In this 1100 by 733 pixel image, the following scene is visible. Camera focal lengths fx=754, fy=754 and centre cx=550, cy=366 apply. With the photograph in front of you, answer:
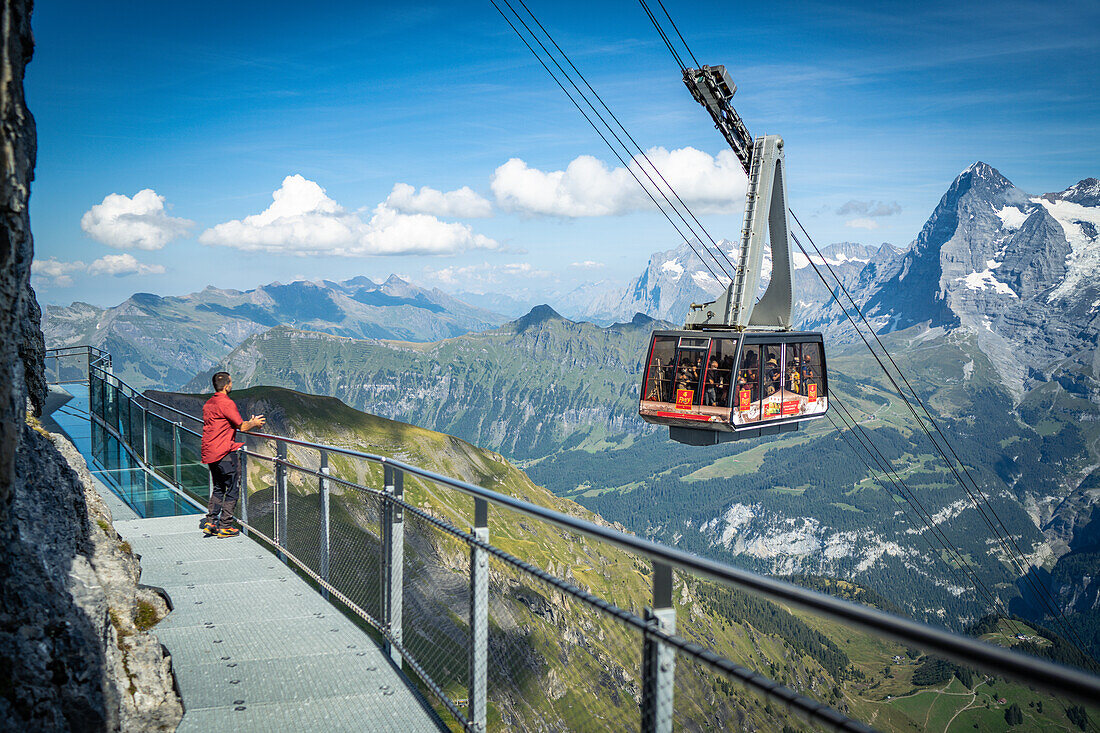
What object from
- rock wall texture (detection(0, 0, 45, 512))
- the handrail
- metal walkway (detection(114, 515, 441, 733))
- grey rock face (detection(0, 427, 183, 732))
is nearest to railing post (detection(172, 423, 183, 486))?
metal walkway (detection(114, 515, 441, 733))

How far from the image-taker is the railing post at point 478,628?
4.88 m

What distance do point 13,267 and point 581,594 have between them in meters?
2.87

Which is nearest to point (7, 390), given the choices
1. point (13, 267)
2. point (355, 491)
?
point (13, 267)

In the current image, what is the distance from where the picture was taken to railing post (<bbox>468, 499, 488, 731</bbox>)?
488cm

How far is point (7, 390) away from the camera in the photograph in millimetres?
3168

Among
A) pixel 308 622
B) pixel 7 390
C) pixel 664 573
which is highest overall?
pixel 7 390

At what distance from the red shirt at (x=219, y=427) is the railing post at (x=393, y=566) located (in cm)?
501

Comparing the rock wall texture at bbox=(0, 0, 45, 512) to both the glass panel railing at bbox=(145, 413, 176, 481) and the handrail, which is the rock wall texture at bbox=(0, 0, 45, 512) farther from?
the glass panel railing at bbox=(145, 413, 176, 481)

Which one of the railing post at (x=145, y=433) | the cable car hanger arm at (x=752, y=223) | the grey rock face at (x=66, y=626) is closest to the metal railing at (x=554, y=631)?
the grey rock face at (x=66, y=626)

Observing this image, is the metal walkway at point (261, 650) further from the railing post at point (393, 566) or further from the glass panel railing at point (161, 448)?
the glass panel railing at point (161, 448)

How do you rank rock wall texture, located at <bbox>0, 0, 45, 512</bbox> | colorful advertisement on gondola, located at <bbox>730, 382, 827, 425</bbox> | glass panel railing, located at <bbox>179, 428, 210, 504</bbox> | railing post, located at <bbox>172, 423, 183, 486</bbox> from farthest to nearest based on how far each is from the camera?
colorful advertisement on gondola, located at <bbox>730, 382, 827, 425</bbox>, railing post, located at <bbox>172, 423, 183, 486</bbox>, glass panel railing, located at <bbox>179, 428, 210, 504</bbox>, rock wall texture, located at <bbox>0, 0, 45, 512</bbox>

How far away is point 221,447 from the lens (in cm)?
1085

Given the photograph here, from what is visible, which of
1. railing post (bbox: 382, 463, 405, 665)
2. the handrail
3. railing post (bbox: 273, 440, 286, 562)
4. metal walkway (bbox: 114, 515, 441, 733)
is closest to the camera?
the handrail

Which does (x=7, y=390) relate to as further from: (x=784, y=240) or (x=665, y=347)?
(x=784, y=240)
